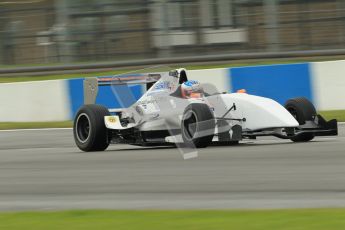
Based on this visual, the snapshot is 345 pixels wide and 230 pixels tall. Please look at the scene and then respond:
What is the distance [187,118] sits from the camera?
9.52 m

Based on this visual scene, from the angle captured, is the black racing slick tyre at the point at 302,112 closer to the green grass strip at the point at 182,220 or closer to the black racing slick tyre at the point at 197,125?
the black racing slick tyre at the point at 197,125

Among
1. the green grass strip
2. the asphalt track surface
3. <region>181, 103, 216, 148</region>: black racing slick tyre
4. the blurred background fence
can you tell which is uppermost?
the blurred background fence

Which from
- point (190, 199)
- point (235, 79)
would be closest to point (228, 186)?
point (190, 199)

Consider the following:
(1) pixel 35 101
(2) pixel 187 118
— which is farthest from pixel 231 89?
(2) pixel 187 118

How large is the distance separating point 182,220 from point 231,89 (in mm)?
9035

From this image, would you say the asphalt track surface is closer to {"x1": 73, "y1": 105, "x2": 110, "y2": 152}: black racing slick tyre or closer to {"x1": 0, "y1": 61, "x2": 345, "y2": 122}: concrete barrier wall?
{"x1": 73, "y1": 105, "x2": 110, "y2": 152}: black racing slick tyre

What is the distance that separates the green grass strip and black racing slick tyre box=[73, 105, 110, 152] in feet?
13.9

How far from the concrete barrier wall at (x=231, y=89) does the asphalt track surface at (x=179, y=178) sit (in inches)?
137

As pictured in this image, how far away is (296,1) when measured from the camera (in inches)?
603

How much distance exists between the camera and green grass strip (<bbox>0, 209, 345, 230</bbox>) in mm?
5160

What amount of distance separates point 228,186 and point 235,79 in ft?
24.7

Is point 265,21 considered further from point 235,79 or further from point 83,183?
point 83,183

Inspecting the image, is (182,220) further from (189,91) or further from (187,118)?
(189,91)

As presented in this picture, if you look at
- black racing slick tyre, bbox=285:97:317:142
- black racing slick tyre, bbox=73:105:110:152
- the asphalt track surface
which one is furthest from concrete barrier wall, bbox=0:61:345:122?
black racing slick tyre, bbox=285:97:317:142
